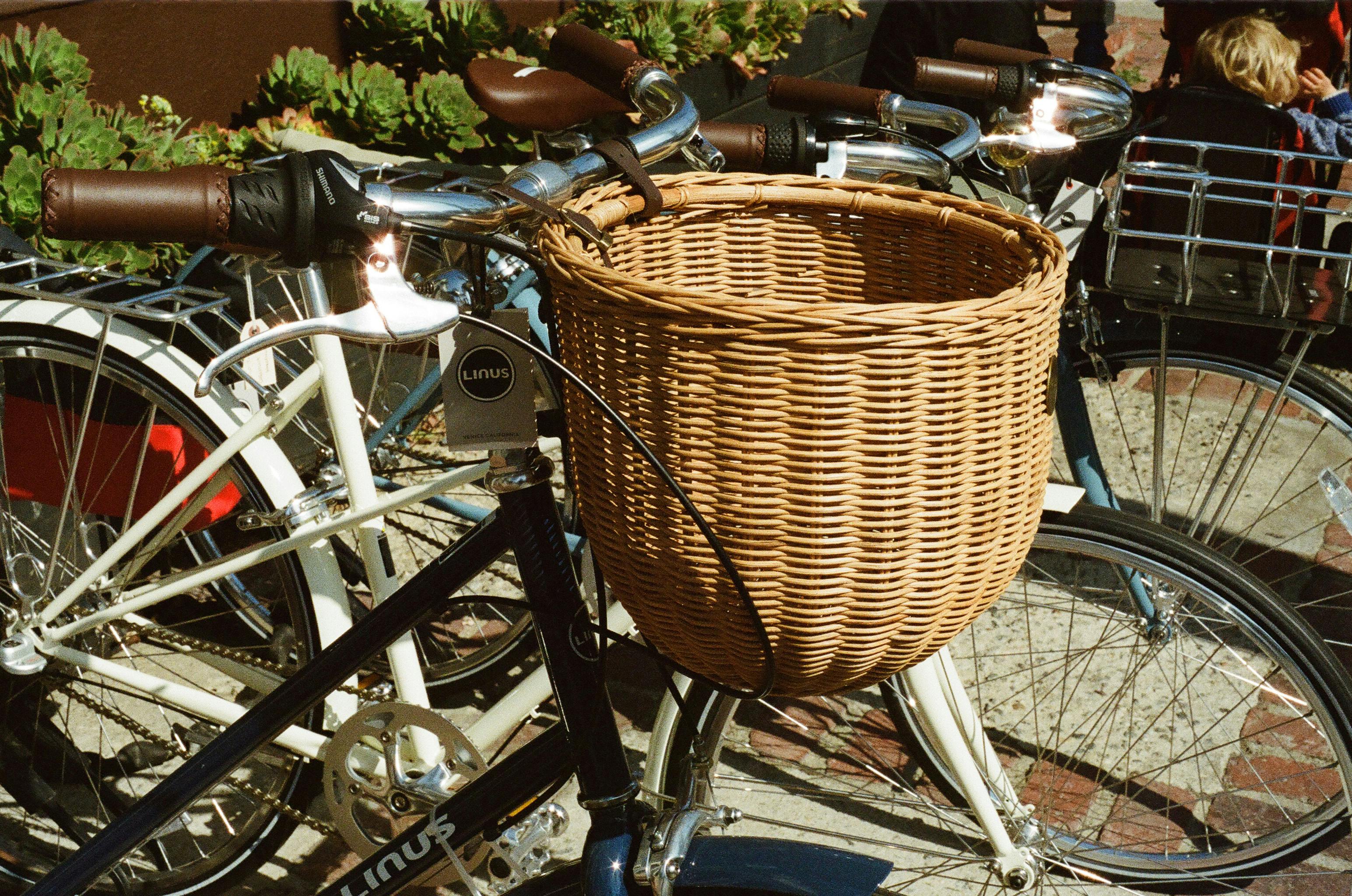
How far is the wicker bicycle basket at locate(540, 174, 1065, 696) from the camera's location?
110 cm

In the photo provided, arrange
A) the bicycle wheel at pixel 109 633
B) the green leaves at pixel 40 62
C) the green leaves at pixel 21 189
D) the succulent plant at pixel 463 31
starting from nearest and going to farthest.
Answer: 1. the bicycle wheel at pixel 109 633
2. the green leaves at pixel 21 189
3. the green leaves at pixel 40 62
4. the succulent plant at pixel 463 31

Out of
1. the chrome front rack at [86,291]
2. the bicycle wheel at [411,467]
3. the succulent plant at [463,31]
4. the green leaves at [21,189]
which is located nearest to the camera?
the chrome front rack at [86,291]

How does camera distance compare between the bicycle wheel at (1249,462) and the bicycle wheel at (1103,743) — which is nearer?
the bicycle wheel at (1103,743)

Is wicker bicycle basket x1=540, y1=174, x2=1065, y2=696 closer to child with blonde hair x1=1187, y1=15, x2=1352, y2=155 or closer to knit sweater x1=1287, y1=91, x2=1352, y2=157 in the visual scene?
child with blonde hair x1=1187, y1=15, x2=1352, y2=155

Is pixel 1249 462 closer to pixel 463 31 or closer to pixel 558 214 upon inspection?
pixel 558 214

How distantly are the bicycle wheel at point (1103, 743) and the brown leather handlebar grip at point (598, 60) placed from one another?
91cm

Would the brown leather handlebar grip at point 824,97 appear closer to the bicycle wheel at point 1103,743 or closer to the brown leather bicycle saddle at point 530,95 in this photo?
the brown leather bicycle saddle at point 530,95

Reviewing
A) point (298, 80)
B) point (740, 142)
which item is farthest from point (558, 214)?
point (298, 80)

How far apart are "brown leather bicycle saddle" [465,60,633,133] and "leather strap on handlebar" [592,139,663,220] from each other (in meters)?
0.90

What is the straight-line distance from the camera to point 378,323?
1.15 metres

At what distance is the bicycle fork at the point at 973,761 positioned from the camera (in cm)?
179

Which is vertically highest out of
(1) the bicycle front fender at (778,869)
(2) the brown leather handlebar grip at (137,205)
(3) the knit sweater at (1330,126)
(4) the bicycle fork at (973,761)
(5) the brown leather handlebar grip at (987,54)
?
(2) the brown leather handlebar grip at (137,205)

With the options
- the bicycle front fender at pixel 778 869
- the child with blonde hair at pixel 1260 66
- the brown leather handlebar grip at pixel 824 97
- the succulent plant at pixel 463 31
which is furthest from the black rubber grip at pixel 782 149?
the succulent plant at pixel 463 31

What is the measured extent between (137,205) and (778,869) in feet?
3.28
